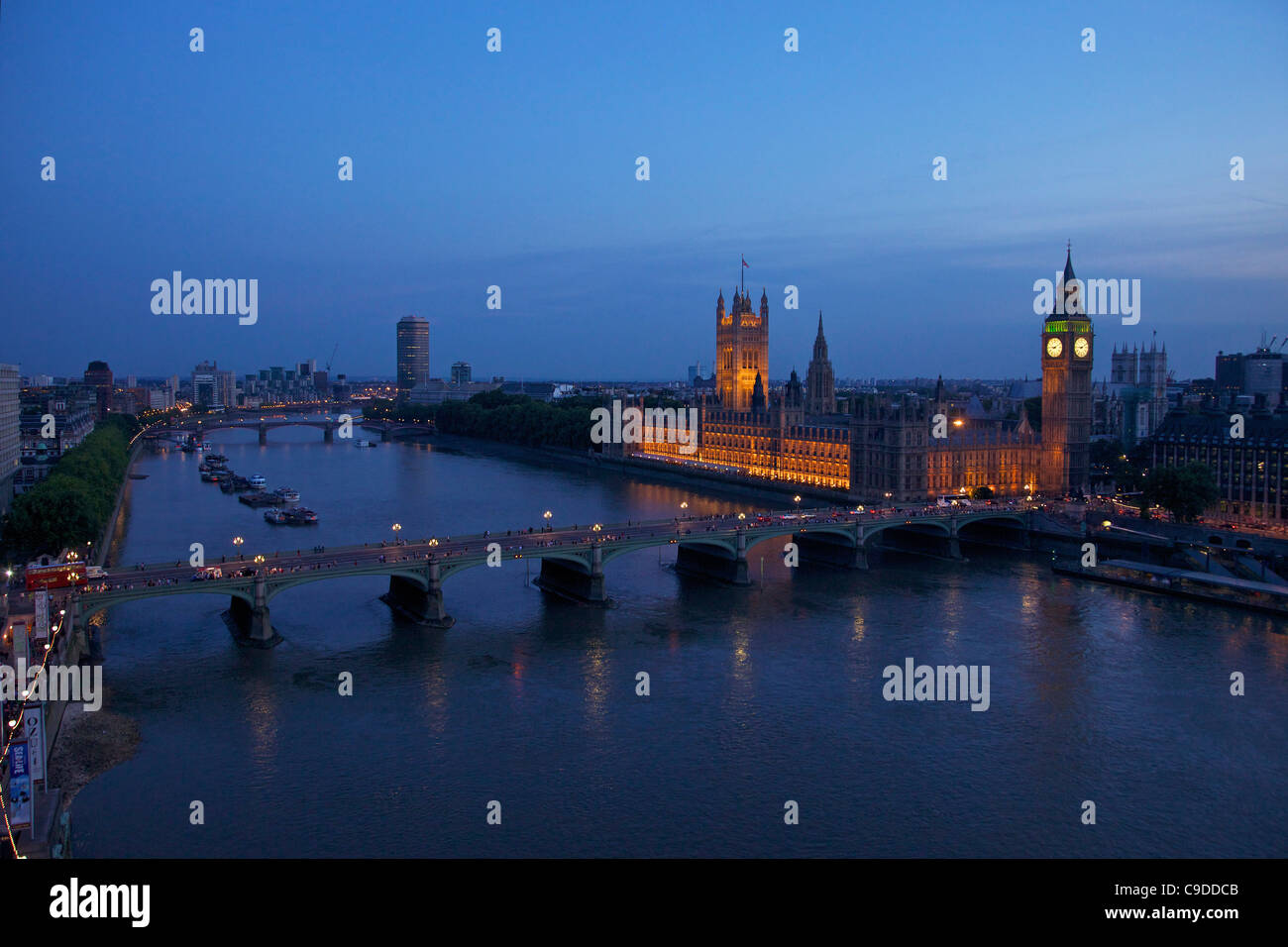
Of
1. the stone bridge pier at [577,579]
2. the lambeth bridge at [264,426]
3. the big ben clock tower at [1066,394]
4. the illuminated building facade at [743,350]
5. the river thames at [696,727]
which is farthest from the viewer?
the lambeth bridge at [264,426]

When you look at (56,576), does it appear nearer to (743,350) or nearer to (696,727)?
(696,727)

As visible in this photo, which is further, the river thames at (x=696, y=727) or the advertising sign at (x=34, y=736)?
the river thames at (x=696, y=727)

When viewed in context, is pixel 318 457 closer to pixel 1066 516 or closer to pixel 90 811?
pixel 1066 516

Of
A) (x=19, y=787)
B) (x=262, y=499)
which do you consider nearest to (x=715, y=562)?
(x=19, y=787)

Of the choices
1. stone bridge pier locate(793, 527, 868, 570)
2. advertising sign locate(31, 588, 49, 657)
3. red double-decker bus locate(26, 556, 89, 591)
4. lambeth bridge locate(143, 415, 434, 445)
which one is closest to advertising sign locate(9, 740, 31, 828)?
advertising sign locate(31, 588, 49, 657)

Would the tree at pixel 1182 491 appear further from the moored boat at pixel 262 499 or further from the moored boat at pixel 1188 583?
the moored boat at pixel 262 499

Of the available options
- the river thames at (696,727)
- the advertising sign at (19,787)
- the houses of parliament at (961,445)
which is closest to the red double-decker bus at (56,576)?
the river thames at (696,727)
